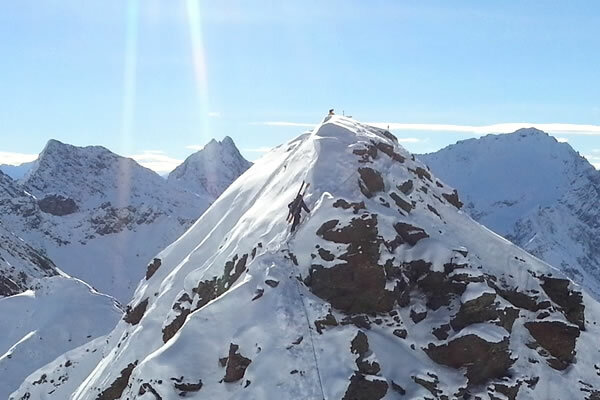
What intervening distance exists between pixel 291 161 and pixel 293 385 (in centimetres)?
1794

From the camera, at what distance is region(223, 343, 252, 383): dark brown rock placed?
23781 millimetres

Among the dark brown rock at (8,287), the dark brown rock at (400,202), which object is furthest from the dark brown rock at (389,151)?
the dark brown rock at (8,287)

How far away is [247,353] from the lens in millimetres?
23969

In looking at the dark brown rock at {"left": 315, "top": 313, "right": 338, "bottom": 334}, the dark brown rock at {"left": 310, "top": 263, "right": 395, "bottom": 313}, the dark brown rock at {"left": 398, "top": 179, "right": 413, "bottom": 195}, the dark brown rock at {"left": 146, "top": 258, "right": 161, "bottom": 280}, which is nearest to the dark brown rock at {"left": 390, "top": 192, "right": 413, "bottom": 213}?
the dark brown rock at {"left": 398, "top": 179, "right": 413, "bottom": 195}

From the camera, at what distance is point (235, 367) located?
78.3 feet

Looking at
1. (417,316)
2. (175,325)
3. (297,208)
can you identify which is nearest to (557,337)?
(417,316)

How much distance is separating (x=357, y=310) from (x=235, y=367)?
6.08 metres

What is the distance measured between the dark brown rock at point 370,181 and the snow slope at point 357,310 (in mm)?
77

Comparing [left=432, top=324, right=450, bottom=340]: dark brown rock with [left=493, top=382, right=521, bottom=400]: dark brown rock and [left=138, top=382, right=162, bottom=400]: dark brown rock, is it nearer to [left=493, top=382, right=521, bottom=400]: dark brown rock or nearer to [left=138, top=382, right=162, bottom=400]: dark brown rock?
[left=493, top=382, right=521, bottom=400]: dark brown rock

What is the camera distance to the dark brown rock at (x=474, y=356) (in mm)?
25812

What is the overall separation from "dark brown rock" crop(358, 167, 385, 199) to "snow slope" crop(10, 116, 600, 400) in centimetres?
8

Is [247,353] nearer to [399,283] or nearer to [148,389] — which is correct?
[148,389]

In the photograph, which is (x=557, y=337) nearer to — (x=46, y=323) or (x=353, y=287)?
(x=353, y=287)

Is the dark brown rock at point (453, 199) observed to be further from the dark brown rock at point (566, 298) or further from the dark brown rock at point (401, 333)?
the dark brown rock at point (401, 333)
